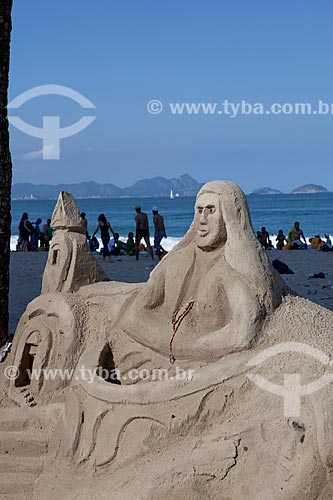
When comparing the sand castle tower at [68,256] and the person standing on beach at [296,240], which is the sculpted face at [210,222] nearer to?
the sand castle tower at [68,256]

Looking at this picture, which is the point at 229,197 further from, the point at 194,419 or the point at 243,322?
the point at 194,419

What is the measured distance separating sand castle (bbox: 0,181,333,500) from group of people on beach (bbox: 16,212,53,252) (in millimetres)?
12579

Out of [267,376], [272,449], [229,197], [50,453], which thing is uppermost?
[229,197]

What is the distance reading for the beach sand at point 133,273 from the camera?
11217 mm

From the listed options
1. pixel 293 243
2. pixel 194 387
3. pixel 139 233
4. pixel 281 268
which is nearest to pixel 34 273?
pixel 139 233

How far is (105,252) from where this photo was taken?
15.8 m

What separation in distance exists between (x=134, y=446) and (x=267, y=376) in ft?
2.83

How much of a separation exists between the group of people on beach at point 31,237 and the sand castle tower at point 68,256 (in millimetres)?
11783

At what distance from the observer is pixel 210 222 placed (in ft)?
15.7

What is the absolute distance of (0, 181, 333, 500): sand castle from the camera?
13.5ft

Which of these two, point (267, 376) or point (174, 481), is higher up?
point (267, 376)

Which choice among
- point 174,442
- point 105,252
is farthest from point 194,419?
point 105,252

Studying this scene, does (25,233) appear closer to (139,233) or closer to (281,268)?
(139,233)

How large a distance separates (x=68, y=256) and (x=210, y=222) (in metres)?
1.38
